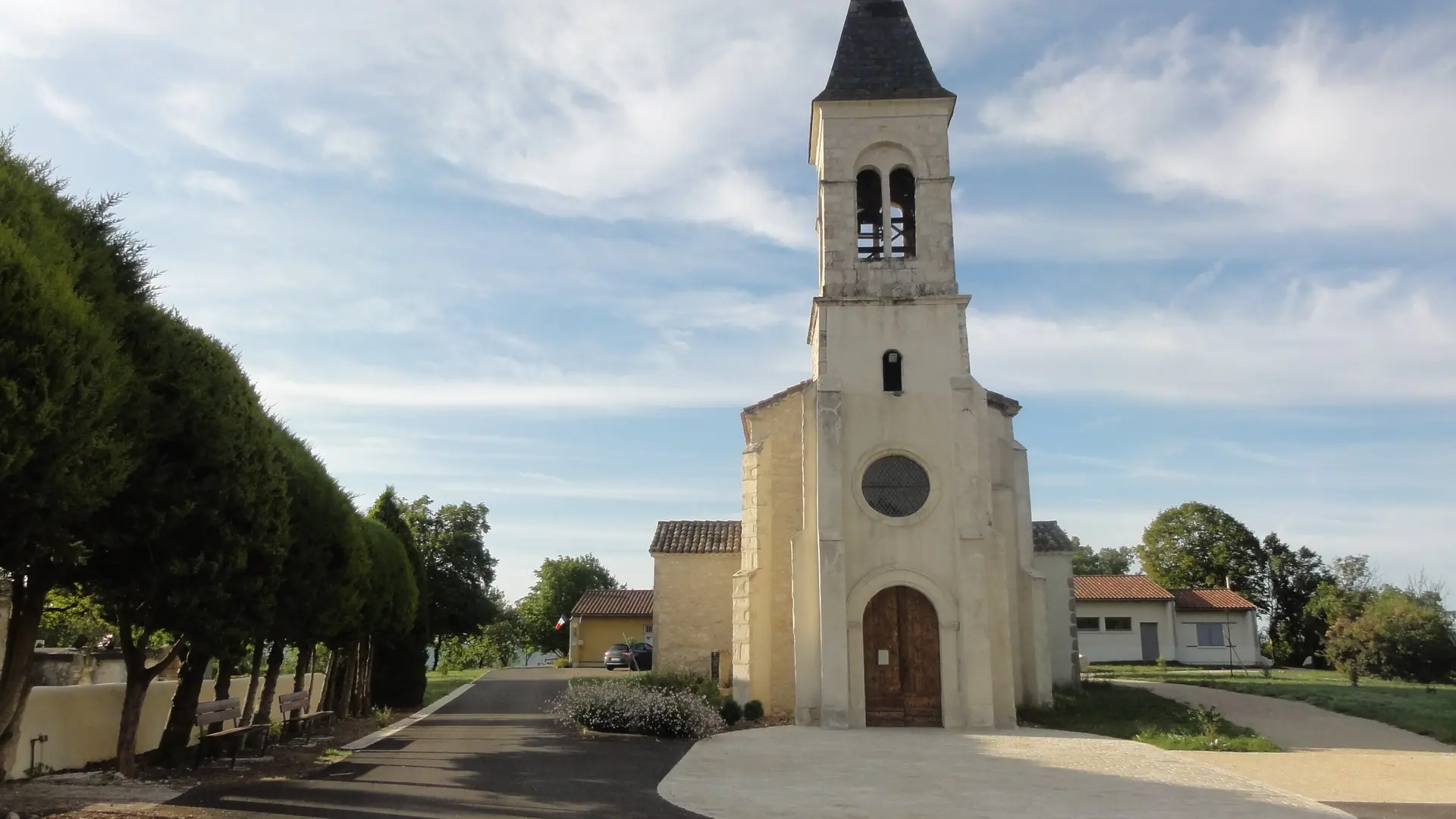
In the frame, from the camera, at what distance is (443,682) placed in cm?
3959

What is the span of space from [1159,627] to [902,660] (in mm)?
Answer: 35431

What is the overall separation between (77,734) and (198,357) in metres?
6.12

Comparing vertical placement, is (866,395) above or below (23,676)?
above

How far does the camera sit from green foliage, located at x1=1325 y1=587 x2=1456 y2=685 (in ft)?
101

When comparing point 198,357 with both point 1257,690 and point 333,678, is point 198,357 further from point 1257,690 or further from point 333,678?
point 1257,690

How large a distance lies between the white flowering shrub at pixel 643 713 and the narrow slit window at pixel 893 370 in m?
7.64

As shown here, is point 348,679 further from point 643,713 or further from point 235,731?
point 643,713

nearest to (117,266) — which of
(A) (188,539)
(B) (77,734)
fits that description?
(A) (188,539)

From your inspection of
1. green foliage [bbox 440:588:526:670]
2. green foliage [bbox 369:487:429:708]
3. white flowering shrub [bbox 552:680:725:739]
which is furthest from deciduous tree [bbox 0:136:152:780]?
green foliage [bbox 440:588:526:670]

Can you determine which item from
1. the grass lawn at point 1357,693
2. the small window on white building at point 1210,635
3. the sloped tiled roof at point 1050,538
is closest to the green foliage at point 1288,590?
the small window on white building at point 1210,635

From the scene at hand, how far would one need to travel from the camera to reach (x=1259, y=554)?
61875 mm

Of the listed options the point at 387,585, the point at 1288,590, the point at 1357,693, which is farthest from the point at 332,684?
the point at 1288,590

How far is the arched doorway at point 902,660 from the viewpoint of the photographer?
19250mm

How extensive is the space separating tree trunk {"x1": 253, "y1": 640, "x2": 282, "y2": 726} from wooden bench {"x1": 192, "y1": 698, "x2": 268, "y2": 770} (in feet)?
2.31
